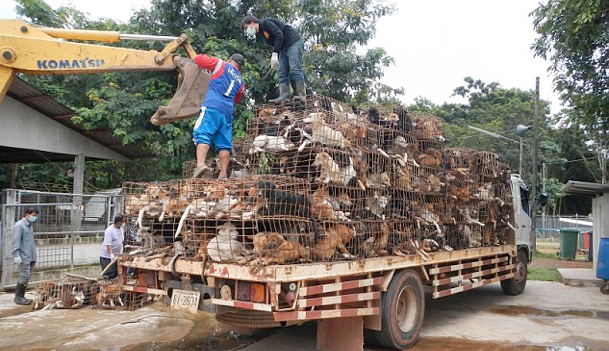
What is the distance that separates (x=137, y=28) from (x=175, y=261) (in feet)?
31.2

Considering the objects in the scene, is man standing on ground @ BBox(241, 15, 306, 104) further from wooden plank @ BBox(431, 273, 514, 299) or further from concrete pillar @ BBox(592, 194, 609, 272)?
concrete pillar @ BBox(592, 194, 609, 272)

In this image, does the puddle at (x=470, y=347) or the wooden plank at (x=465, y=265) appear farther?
the wooden plank at (x=465, y=265)

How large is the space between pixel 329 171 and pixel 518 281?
22.6 feet

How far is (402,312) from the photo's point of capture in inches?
249

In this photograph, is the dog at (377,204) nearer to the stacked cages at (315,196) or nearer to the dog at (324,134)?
the stacked cages at (315,196)

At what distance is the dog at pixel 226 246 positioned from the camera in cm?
464

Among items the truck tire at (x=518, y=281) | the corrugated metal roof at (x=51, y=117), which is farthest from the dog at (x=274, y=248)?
the corrugated metal roof at (x=51, y=117)

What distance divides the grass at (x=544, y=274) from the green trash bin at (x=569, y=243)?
421 centimetres

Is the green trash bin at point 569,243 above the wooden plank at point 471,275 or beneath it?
beneath

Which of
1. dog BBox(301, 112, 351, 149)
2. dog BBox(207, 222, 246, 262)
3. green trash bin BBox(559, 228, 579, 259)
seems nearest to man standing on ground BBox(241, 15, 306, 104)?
dog BBox(301, 112, 351, 149)

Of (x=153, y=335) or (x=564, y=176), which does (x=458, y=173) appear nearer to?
(x=153, y=335)

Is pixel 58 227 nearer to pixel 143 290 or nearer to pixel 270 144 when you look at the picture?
pixel 143 290

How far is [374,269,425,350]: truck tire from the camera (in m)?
5.75

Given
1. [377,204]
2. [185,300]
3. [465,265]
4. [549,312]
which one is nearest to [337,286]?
[377,204]
